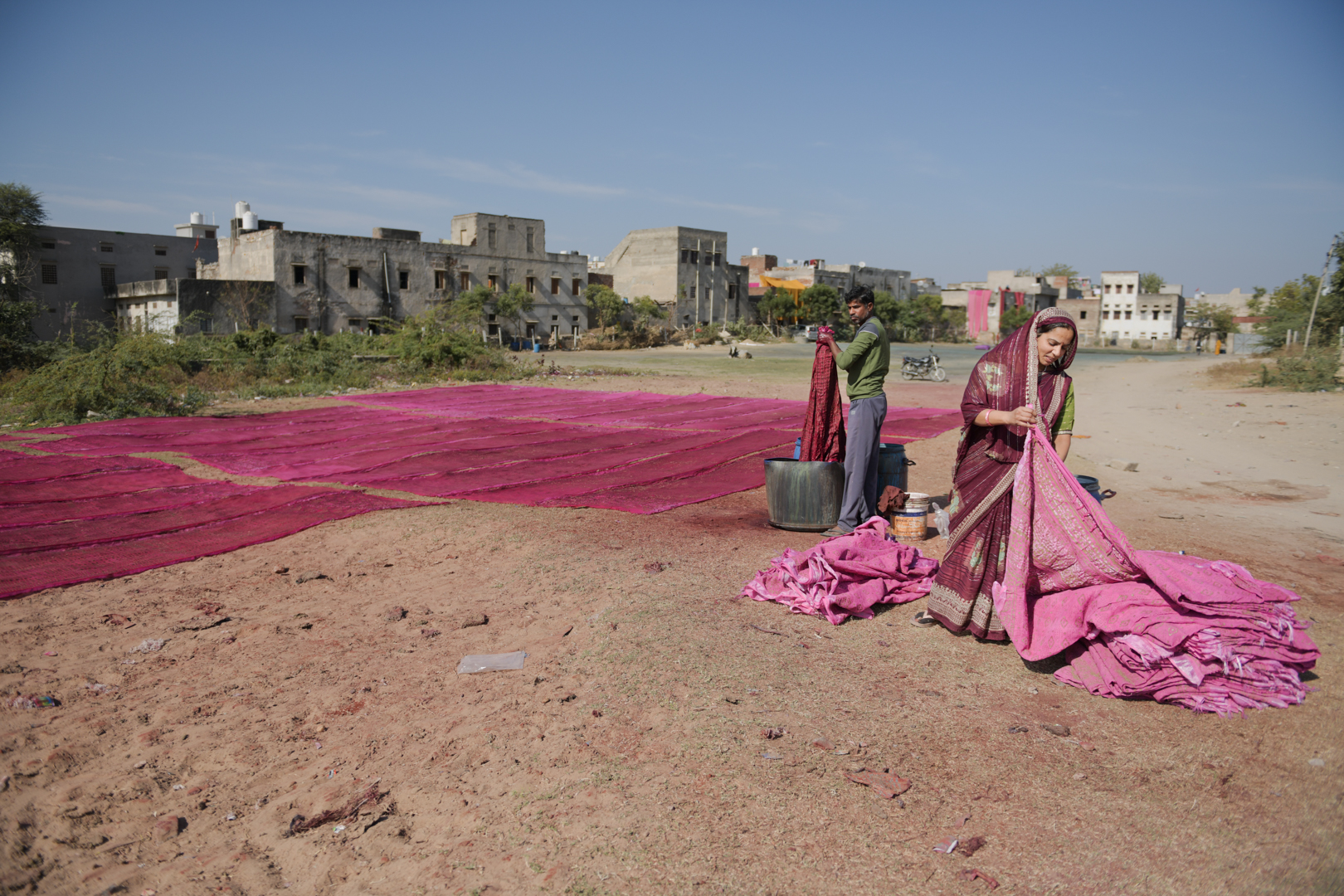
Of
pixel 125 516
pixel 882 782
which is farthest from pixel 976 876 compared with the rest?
pixel 125 516

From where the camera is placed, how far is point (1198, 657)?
315 cm

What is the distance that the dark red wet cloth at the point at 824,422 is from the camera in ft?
18.8

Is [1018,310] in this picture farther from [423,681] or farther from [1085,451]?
[423,681]

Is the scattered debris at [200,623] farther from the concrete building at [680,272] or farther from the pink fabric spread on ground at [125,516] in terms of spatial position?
the concrete building at [680,272]

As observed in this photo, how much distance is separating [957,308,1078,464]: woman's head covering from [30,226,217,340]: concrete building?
40.2 m

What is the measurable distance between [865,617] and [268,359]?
701 inches

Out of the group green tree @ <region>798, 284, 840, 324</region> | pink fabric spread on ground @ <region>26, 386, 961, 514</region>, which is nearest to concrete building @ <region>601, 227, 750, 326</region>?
green tree @ <region>798, 284, 840, 324</region>

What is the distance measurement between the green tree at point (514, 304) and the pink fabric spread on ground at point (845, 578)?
4055 cm

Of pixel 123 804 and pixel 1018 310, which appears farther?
pixel 1018 310

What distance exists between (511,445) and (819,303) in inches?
1964

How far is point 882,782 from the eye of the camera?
268cm

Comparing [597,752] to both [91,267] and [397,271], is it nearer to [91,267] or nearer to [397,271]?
[397,271]

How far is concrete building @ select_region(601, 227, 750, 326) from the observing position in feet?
175

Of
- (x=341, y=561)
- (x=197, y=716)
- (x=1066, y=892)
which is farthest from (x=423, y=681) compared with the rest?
(x=1066, y=892)
